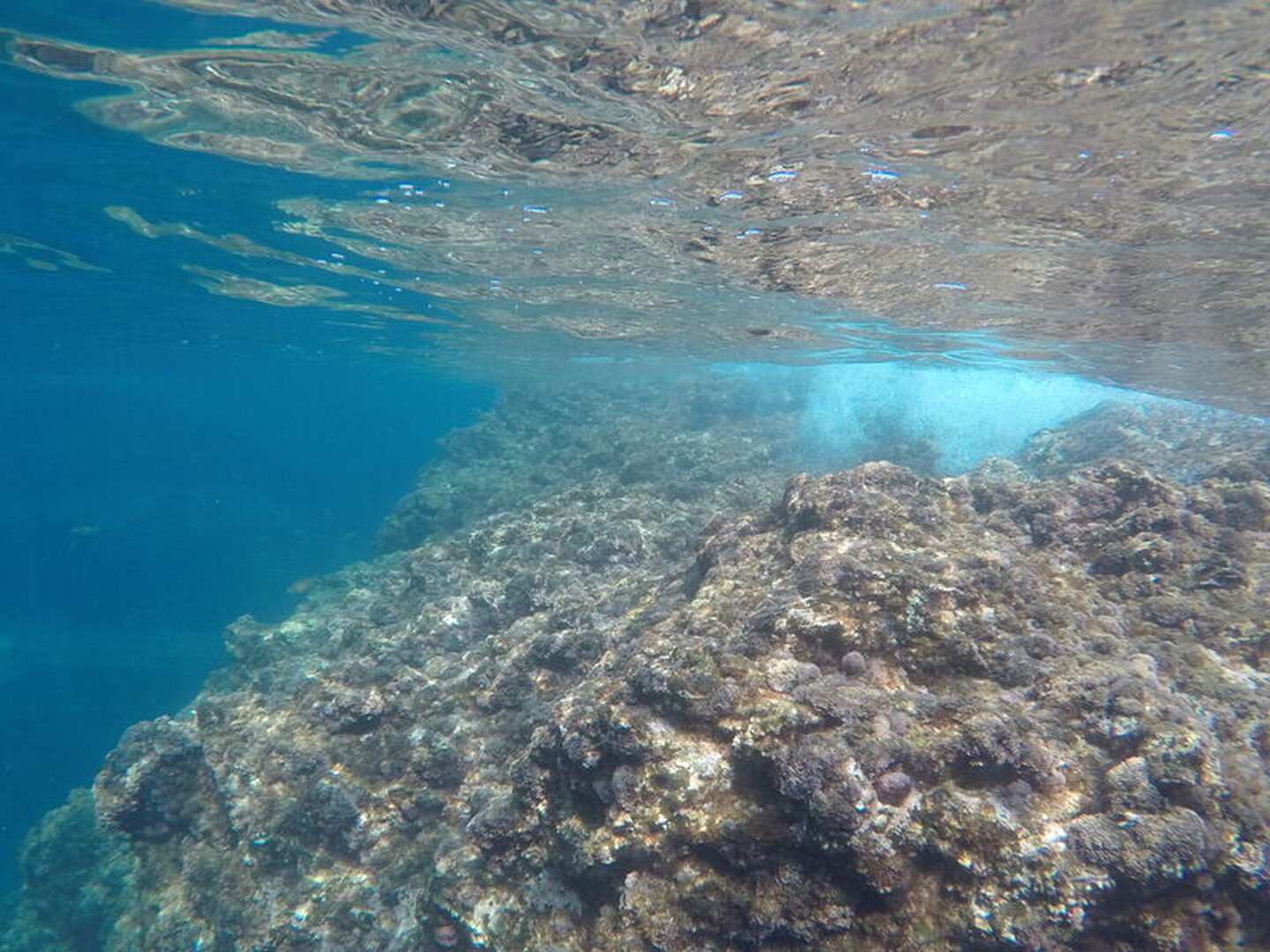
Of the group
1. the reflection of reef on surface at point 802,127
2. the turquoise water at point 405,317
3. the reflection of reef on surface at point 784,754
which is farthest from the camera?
the turquoise water at point 405,317

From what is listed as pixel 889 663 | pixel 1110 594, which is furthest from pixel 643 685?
pixel 1110 594

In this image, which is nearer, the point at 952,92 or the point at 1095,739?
the point at 1095,739

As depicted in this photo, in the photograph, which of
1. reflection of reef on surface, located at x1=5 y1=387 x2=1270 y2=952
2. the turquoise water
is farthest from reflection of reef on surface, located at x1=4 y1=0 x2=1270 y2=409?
reflection of reef on surface, located at x1=5 y1=387 x2=1270 y2=952

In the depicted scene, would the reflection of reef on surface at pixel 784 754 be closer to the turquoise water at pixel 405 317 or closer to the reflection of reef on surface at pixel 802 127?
the turquoise water at pixel 405 317

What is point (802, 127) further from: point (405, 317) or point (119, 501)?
point (119, 501)

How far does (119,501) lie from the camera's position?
48.4m

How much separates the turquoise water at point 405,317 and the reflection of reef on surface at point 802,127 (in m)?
0.13

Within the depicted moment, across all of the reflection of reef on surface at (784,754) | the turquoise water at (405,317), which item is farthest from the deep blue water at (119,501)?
the reflection of reef on surface at (784,754)

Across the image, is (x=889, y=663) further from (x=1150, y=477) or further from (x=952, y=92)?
(x=952, y=92)

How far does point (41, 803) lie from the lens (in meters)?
24.0

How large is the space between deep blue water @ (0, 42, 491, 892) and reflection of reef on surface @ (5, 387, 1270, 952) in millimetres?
10983

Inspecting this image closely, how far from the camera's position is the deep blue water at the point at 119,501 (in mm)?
14664

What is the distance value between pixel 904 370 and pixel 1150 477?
117ft

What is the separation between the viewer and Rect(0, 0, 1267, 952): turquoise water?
33.0 ft
